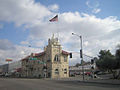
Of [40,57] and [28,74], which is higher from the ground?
[40,57]

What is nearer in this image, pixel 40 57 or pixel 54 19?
pixel 54 19

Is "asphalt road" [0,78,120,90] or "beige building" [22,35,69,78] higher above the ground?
"beige building" [22,35,69,78]

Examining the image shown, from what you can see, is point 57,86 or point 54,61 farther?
point 54,61

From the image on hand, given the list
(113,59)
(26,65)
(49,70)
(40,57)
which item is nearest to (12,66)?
(26,65)

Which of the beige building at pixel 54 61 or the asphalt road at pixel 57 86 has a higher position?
the beige building at pixel 54 61

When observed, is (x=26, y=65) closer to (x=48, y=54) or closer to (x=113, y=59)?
(x=48, y=54)

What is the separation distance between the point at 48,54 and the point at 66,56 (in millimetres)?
6592

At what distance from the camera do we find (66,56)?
56094 millimetres

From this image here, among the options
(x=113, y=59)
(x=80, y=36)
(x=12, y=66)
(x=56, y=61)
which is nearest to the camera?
(x=113, y=59)

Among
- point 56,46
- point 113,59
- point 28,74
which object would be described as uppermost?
point 56,46

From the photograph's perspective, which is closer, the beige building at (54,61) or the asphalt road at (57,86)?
the asphalt road at (57,86)

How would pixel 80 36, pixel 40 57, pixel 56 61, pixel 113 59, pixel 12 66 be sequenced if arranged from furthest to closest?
pixel 12 66 → pixel 40 57 → pixel 56 61 → pixel 80 36 → pixel 113 59

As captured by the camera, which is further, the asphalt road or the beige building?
the beige building

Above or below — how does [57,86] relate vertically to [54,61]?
below
